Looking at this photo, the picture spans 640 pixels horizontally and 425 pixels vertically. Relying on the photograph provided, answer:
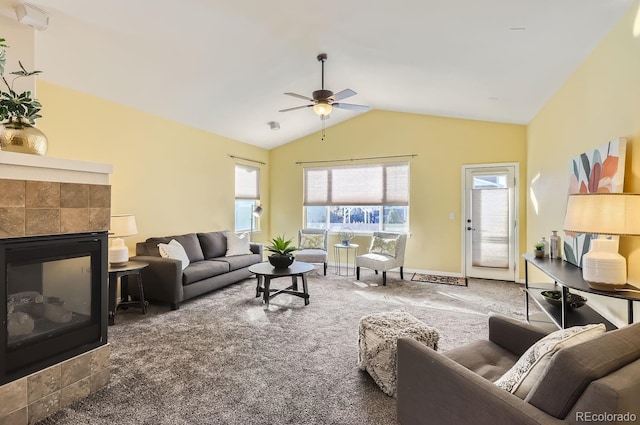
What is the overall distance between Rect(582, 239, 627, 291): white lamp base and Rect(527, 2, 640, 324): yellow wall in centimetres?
21

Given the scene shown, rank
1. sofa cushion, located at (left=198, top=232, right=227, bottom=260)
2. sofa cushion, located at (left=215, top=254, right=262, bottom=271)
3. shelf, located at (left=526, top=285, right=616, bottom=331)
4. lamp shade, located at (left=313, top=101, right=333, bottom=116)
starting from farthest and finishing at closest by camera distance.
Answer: sofa cushion, located at (left=198, top=232, right=227, bottom=260)
sofa cushion, located at (left=215, top=254, right=262, bottom=271)
lamp shade, located at (left=313, top=101, right=333, bottom=116)
shelf, located at (left=526, top=285, right=616, bottom=331)

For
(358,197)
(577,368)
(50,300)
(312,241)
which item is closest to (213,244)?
(312,241)

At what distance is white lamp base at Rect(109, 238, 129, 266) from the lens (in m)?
3.68

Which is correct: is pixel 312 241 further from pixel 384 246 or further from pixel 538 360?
pixel 538 360

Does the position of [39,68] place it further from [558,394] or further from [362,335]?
[558,394]

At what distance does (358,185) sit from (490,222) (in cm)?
251

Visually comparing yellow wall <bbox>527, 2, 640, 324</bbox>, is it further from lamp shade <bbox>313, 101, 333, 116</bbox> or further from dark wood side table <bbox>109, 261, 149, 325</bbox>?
dark wood side table <bbox>109, 261, 149, 325</bbox>

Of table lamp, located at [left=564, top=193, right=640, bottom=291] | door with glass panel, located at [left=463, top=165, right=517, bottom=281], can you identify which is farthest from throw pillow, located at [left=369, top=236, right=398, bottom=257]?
table lamp, located at [left=564, top=193, right=640, bottom=291]

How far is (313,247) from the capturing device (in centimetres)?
619

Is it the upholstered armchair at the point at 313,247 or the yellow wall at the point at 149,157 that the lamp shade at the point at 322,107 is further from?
the upholstered armchair at the point at 313,247

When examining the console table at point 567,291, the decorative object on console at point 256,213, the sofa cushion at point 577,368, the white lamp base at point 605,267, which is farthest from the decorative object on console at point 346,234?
the sofa cushion at point 577,368

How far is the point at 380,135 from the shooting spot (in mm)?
6324

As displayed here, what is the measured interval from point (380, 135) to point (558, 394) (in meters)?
5.73

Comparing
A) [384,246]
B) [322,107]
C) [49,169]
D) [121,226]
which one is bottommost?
[384,246]
